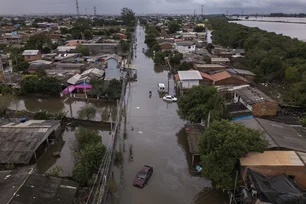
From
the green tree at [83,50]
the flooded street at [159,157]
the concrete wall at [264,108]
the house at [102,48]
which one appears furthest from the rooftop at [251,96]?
the house at [102,48]

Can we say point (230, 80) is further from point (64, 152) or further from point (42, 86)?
point (42, 86)

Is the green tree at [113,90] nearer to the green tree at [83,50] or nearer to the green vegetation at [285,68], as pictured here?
the green vegetation at [285,68]

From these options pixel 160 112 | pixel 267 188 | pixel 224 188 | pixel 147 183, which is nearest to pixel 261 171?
pixel 267 188

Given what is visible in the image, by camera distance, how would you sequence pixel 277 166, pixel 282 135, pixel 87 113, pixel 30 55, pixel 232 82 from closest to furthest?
pixel 277 166 < pixel 282 135 < pixel 87 113 < pixel 232 82 < pixel 30 55

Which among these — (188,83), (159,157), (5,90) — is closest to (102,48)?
(5,90)

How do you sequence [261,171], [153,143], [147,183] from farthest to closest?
1. [153,143]
2. [147,183]
3. [261,171]

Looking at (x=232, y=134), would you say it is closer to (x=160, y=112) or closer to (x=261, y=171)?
(x=261, y=171)

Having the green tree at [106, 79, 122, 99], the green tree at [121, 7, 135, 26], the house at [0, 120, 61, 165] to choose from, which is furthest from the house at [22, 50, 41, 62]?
the green tree at [121, 7, 135, 26]
